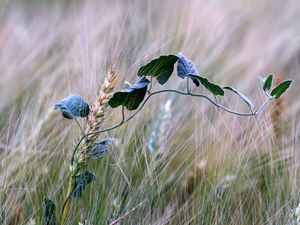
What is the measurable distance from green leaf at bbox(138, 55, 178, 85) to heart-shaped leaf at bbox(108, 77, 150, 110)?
1 centimetres

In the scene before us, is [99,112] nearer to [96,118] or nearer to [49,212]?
[96,118]

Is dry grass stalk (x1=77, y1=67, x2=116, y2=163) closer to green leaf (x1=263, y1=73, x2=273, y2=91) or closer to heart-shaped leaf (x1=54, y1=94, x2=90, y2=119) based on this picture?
heart-shaped leaf (x1=54, y1=94, x2=90, y2=119)

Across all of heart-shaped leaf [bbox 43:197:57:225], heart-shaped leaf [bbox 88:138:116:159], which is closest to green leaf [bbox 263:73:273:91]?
heart-shaped leaf [bbox 88:138:116:159]

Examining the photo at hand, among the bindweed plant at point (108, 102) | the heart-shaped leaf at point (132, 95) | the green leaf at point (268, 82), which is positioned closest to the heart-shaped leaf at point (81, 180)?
the bindweed plant at point (108, 102)

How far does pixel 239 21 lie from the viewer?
2.92m

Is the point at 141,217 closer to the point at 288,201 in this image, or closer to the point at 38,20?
the point at 288,201

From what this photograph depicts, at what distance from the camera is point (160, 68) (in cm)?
101

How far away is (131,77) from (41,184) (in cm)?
68

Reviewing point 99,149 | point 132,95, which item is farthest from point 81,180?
point 132,95

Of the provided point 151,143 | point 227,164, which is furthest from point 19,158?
point 227,164

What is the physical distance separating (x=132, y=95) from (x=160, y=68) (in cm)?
7

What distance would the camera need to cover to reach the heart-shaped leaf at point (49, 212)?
3.39 feet

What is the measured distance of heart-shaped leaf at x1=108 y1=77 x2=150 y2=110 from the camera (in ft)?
3.21

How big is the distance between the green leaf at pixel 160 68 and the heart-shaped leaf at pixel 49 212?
10.5 inches
